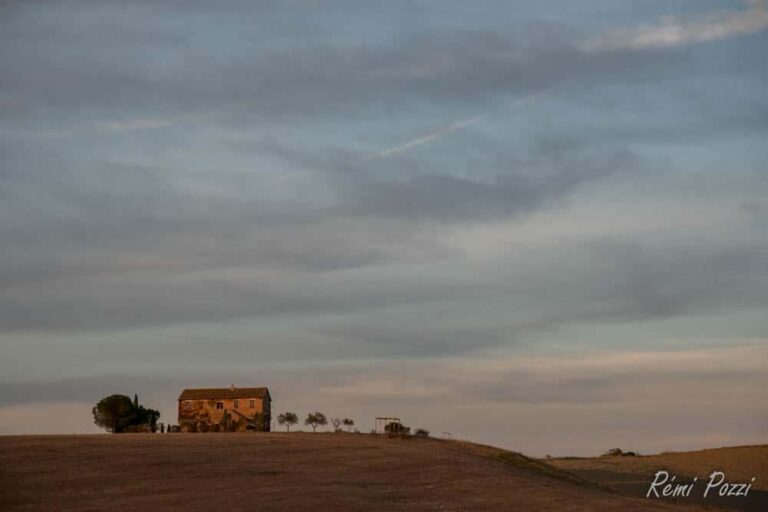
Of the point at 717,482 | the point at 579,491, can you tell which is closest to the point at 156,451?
the point at 579,491

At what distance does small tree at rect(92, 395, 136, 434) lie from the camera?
9181 centimetres

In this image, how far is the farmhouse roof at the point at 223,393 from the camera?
293 feet

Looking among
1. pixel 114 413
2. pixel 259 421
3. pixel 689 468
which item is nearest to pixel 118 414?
pixel 114 413

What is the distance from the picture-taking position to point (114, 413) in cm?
9262

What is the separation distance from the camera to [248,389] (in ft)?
296
